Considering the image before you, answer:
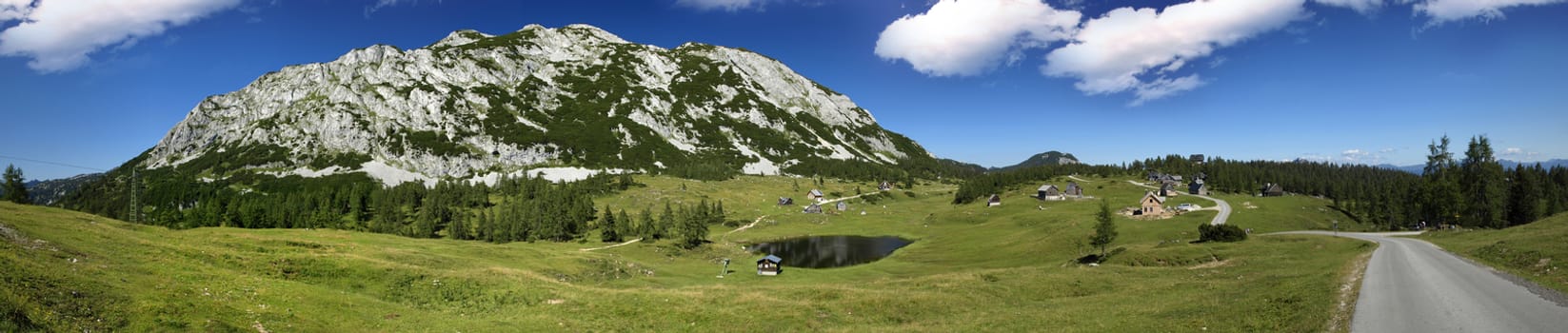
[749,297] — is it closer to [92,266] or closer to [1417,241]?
[92,266]

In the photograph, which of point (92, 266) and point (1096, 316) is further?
point (1096, 316)

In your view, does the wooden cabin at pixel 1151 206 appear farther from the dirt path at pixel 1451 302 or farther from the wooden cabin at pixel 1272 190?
the wooden cabin at pixel 1272 190

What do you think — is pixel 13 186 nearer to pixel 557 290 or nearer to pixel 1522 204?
pixel 557 290

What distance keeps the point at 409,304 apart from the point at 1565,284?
61342 millimetres

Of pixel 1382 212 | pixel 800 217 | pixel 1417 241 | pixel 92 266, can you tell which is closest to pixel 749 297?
pixel 92 266

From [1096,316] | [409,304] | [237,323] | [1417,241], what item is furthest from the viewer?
[1417,241]

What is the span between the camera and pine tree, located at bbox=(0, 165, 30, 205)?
97.8 metres

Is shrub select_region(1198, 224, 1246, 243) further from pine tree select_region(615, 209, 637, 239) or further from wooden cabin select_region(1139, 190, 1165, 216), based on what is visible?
pine tree select_region(615, 209, 637, 239)

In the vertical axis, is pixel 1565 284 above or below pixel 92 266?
below

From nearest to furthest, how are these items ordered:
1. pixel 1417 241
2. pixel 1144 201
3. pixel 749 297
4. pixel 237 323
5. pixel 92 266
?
pixel 237 323 → pixel 92 266 → pixel 749 297 → pixel 1417 241 → pixel 1144 201

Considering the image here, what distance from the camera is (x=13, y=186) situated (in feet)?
329

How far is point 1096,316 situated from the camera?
32.1 meters

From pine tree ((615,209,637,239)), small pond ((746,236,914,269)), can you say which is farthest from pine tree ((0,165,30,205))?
small pond ((746,236,914,269))

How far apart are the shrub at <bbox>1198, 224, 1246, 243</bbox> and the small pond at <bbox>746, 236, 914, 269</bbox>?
156 feet
